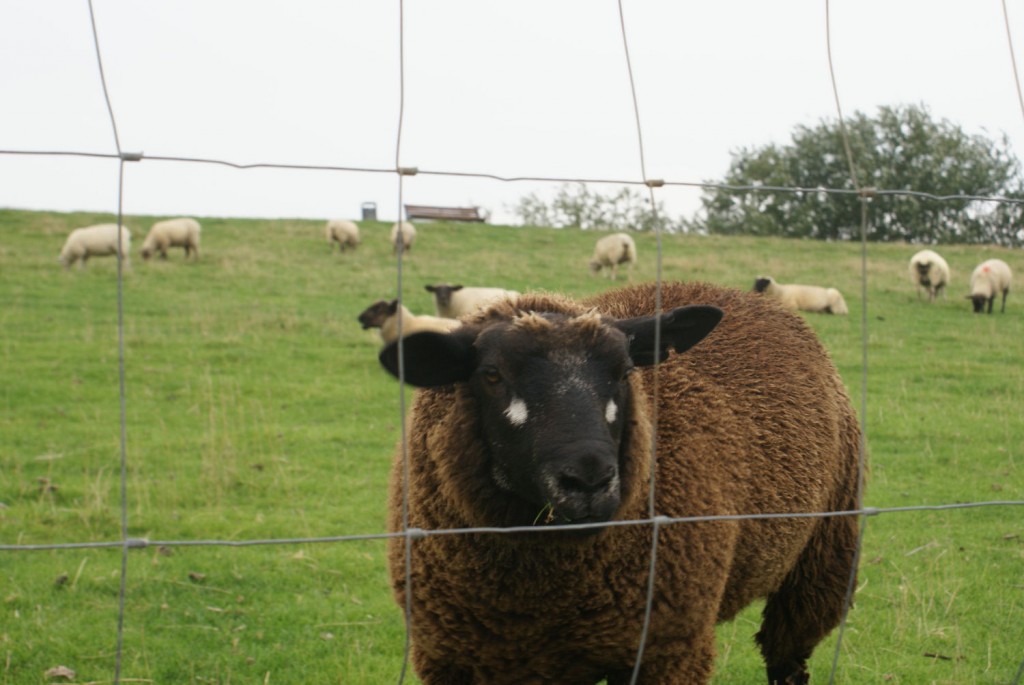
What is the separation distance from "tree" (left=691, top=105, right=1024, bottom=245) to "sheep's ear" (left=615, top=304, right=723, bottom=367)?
23.5m

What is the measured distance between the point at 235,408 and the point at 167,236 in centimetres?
1588

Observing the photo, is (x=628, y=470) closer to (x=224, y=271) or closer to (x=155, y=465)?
(x=155, y=465)

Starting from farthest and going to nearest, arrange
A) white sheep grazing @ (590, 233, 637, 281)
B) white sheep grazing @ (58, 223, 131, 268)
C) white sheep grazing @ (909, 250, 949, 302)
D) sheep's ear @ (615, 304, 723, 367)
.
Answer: white sheep grazing @ (590, 233, 637, 281), white sheep grazing @ (58, 223, 131, 268), white sheep grazing @ (909, 250, 949, 302), sheep's ear @ (615, 304, 723, 367)

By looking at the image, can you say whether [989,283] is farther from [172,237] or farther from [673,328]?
[172,237]

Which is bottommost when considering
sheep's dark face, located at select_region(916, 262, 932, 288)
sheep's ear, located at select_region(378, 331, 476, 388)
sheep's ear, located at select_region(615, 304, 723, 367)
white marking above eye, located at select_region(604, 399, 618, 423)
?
white marking above eye, located at select_region(604, 399, 618, 423)

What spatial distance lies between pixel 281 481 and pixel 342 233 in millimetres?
20823

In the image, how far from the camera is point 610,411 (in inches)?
134

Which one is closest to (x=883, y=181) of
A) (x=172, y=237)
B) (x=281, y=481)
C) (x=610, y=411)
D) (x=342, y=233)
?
(x=342, y=233)

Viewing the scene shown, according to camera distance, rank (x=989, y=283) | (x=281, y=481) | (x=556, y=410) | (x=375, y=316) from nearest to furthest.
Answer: (x=556, y=410) < (x=281, y=481) < (x=375, y=316) < (x=989, y=283)

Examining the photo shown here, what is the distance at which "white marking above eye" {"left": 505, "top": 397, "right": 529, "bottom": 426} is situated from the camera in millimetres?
3279

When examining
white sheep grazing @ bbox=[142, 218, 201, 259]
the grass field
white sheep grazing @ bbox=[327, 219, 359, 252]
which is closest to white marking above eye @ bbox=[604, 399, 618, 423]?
the grass field

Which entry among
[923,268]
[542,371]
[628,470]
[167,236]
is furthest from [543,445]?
[167,236]

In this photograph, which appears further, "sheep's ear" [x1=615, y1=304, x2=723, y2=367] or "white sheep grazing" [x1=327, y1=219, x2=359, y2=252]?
"white sheep grazing" [x1=327, y1=219, x2=359, y2=252]

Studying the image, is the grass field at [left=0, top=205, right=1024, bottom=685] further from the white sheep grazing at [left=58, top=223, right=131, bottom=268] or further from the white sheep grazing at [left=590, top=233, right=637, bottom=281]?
the white sheep grazing at [left=590, top=233, right=637, bottom=281]
